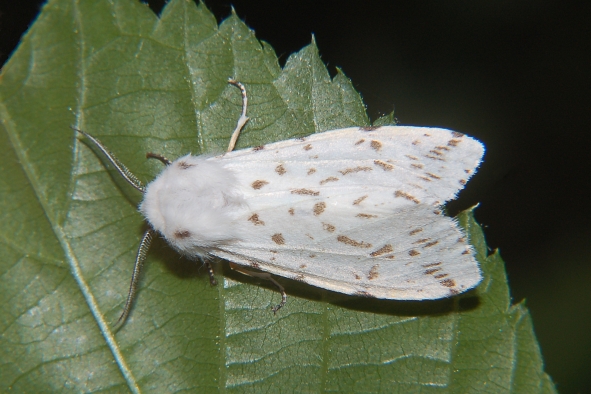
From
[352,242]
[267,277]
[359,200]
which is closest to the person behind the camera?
[359,200]

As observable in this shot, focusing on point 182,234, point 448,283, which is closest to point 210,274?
point 182,234

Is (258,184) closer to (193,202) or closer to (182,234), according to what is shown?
(193,202)

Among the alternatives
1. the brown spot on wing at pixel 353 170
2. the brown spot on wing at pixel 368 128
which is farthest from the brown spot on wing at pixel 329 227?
the brown spot on wing at pixel 368 128

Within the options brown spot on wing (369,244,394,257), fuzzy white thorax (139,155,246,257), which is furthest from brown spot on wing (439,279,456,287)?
fuzzy white thorax (139,155,246,257)

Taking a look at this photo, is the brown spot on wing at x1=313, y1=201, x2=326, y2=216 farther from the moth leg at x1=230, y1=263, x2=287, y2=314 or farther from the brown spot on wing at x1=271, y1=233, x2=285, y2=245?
the moth leg at x1=230, y1=263, x2=287, y2=314

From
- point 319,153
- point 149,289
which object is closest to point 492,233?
point 319,153

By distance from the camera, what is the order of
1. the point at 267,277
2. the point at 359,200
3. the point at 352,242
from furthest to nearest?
the point at 267,277, the point at 352,242, the point at 359,200

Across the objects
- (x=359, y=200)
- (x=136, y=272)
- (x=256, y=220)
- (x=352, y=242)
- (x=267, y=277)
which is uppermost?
(x=359, y=200)

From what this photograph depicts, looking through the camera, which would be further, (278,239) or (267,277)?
(267,277)

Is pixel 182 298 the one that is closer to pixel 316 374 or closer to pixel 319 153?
pixel 316 374
